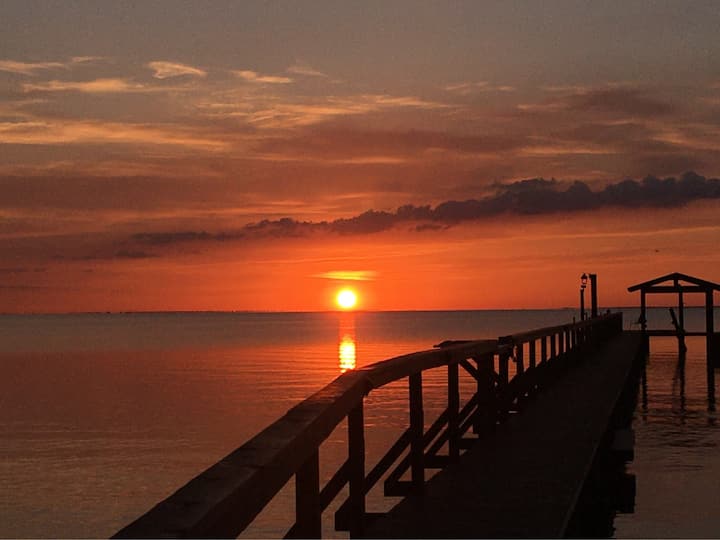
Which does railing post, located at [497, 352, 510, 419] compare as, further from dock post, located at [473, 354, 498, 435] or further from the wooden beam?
the wooden beam

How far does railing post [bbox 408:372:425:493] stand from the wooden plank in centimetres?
16

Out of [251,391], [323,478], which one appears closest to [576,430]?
[323,478]

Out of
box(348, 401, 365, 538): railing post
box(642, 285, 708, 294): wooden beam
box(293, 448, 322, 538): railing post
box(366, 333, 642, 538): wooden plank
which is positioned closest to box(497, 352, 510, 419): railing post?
box(366, 333, 642, 538): wooden plank

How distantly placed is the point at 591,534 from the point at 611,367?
50.1ft

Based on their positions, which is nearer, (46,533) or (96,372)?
(46,533)

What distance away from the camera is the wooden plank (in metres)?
7.49

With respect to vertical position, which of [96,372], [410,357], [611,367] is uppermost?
[410,357]

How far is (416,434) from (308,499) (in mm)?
4038

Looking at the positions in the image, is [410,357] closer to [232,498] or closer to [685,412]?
[232,498]

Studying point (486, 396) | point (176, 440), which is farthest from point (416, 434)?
point (176, 440)

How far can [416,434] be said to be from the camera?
9.01m

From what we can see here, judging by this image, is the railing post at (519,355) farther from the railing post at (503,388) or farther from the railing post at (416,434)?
the railing post at (416,434)

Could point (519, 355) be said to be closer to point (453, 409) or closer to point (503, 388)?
point (503, 388)

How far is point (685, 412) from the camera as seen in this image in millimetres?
29922
